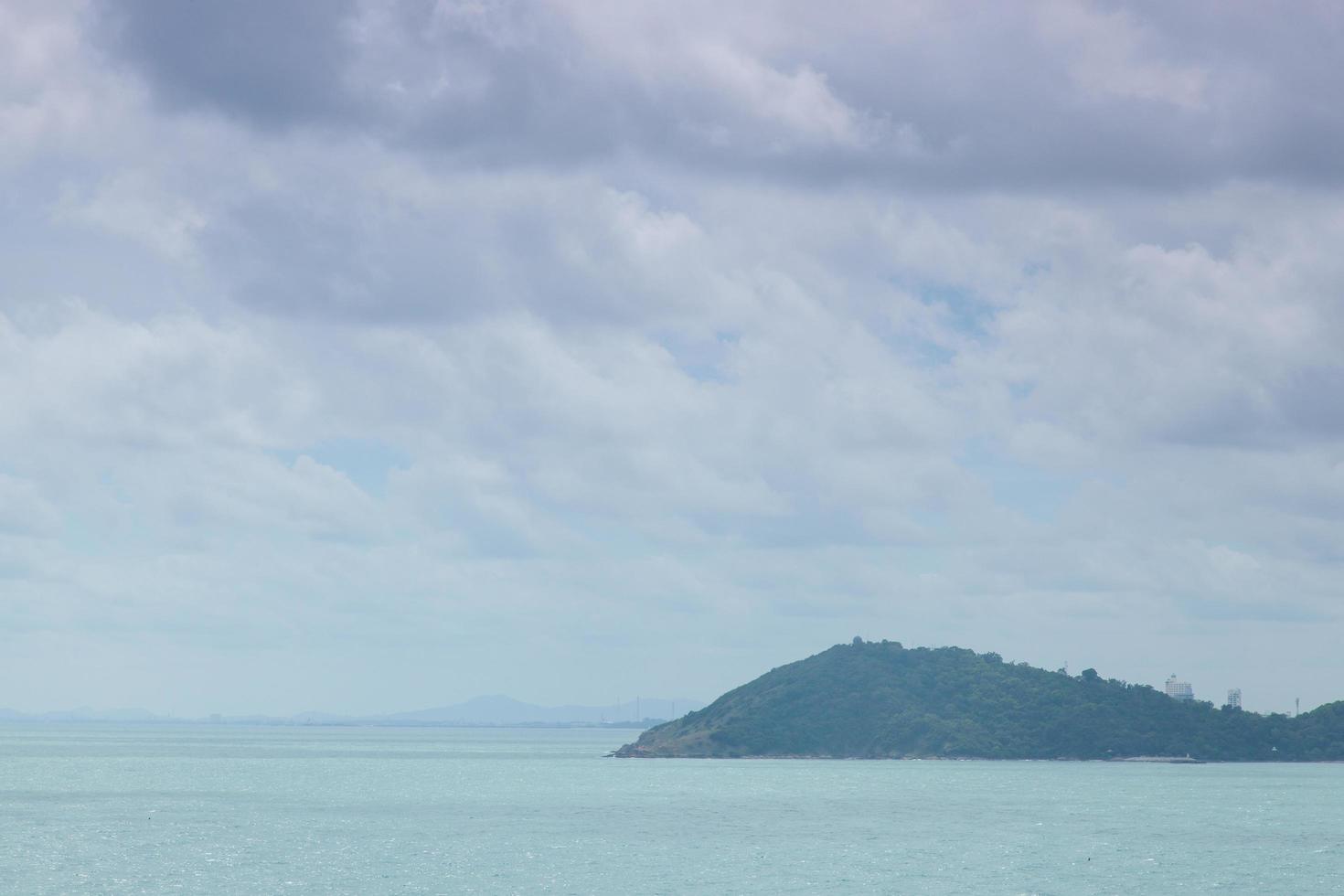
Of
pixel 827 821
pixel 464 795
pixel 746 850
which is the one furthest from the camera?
pixel 464 795

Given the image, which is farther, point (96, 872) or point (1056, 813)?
point (1056, 813)

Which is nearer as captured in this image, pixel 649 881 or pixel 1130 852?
pixel 649 881

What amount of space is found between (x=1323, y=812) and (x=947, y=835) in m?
63.2

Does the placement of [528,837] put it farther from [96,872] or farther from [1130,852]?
[1130,852]

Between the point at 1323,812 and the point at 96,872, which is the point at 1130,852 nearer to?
the point at 1323,812

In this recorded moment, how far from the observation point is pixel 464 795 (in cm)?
19050

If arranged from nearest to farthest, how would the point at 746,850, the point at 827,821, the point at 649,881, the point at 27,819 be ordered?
the point at 649,881, the point at 746,850, the point at 27,819, the point at 827,821

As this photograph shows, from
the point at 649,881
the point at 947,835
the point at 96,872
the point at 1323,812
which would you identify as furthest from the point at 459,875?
the point at 1323,812

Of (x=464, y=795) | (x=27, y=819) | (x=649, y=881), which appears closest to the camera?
(x=649, y=881)

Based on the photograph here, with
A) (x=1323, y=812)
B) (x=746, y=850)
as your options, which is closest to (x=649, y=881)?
(x=746, y=850)

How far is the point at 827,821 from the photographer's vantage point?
497 ft

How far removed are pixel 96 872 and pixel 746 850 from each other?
47.1m

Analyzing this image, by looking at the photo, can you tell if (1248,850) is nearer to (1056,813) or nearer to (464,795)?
(1056,813)

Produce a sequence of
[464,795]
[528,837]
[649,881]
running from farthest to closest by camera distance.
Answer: [464,795]
[528,837]
[649,881]
